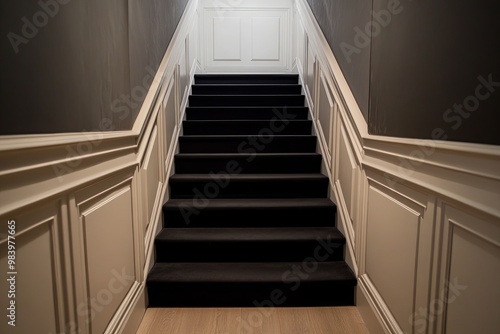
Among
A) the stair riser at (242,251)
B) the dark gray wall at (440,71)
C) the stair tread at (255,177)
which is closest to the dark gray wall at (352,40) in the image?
the dark gray wall at (440,71)

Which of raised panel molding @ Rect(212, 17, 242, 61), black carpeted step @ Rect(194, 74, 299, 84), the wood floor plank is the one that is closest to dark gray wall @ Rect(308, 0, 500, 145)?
the wood floor plank

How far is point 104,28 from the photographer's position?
1.42 m

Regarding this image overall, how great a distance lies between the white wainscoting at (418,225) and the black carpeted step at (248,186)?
25cm

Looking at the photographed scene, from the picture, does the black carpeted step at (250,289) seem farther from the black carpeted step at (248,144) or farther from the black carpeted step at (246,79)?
the black carpeted step at (246,79)

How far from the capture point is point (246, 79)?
4.20 meters

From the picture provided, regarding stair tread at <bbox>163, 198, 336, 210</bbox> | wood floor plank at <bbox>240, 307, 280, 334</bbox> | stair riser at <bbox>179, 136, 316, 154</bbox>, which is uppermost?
stair riser at <bbox>179, 136, 316, 154</bbox>

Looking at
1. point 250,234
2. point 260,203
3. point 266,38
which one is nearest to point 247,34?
point 266,38

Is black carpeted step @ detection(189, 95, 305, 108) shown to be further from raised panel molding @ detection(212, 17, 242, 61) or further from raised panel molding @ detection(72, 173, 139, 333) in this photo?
raised panel molding @ detection(72, 173, 139, 333)

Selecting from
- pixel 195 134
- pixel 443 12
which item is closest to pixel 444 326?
pixel 443 12

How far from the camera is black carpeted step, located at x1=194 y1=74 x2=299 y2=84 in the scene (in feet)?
13.5

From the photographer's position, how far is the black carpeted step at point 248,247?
6.95 feet

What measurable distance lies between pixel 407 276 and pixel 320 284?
67 cm

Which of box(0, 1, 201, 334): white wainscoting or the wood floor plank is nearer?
box(0, 1, 201, 334): white wainscoting

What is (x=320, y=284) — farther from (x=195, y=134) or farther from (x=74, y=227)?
(x=195, y=134)
